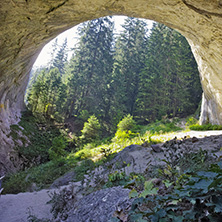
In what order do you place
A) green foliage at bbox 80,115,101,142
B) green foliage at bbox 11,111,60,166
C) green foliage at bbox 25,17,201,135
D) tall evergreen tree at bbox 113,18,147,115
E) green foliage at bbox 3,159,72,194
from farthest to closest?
tall evergreen tree at bbox 113,18,147,115 → green foliage at bbox 25,17,201,135 → green foliage at bbox 80,115,101,142 → green foliage at bbox 11,111,60,166 → green foliage at bbox 3,159,72,194

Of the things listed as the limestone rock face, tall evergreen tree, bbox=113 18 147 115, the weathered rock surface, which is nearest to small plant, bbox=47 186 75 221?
the weathered rock surface

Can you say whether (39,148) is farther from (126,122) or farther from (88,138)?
(126,122)

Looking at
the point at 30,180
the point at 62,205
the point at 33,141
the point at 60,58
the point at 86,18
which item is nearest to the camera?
the point at 62,205

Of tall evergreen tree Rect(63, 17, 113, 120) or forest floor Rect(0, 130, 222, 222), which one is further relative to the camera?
tall evergreen tree Rect(63, 17, 113, 120)

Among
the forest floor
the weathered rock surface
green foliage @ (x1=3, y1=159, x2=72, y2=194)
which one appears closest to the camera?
the weathered rock surface

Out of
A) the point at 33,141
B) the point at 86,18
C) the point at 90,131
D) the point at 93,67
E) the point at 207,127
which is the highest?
the point at 93,67

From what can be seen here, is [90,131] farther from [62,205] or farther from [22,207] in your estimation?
[62,205]

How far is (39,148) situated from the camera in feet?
40.7

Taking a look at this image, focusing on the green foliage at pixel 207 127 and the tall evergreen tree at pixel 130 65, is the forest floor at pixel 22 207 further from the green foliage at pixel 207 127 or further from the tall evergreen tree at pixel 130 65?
the tall evergreen tree at pixel 130 65

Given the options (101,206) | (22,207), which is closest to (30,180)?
(22,207)

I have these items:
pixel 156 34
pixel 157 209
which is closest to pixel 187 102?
pixel 156 34

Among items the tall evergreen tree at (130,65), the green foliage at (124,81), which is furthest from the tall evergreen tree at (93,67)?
the tall evergreen tree at (130,65)

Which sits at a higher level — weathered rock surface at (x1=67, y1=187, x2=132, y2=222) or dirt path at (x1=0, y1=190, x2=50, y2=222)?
weathered rock surface at (x1=67, y1=187, x2=132, y2=222)

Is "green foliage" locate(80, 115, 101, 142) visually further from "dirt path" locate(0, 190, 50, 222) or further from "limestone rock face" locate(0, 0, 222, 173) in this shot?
"dirt path" locate(0, 190, 50, 222)
